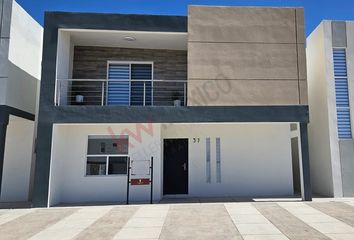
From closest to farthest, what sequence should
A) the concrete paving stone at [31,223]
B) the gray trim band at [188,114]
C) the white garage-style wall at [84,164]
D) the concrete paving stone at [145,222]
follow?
the concrete paving stone at [31,223]
the concrete paving stone at [145,222]
the gray trim band at [188,114]
the white garage-style wall at [84,164]

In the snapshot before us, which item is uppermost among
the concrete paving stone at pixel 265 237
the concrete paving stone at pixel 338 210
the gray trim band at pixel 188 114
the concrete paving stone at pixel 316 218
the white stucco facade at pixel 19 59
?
the white stucco facade at pixel 19 59

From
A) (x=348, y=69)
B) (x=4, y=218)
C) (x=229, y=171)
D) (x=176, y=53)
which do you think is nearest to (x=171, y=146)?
(x=229, y=171)

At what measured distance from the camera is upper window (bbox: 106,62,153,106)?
41.4 ft

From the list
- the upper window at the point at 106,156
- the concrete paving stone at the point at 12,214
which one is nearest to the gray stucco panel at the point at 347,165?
the upper window at the point at 106,156

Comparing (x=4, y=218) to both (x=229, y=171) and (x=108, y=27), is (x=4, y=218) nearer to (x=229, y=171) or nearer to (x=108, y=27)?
(x=108, y=27)

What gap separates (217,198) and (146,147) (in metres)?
3.48

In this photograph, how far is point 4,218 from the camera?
8680 mm

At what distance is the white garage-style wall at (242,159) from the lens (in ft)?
40.7

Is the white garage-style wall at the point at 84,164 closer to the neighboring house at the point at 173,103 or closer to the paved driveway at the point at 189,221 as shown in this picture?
the neighboring house at the point at 173,103

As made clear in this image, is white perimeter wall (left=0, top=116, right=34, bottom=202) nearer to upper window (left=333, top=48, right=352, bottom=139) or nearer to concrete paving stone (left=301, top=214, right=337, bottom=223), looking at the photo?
concrete paving stone (left=301, top=214, right=337, bottom=223)

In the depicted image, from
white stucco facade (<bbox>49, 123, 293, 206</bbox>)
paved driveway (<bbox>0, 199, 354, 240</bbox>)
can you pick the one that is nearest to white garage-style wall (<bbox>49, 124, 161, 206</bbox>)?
white stucco facade (<bbox>49, 123, 293, 206</bbox>)

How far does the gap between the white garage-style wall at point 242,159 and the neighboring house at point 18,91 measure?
5.73 m

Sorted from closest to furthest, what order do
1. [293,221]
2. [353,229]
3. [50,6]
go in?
1. [353,229]
2. [293,221]
3. [50,6]

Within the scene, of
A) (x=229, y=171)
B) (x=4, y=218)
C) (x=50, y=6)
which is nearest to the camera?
(x=4, y=218)
